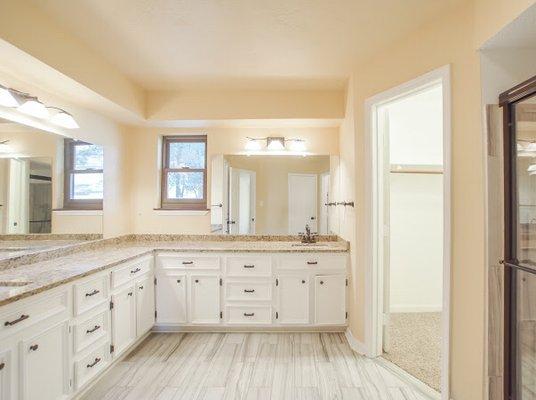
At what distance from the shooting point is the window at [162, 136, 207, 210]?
367 cm

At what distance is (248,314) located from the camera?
9.81ft

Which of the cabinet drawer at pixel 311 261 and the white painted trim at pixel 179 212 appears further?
the white painted trim at pixel 179 212

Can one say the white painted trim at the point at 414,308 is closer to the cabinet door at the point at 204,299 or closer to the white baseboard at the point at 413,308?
the white baseboard at the point at 413,308

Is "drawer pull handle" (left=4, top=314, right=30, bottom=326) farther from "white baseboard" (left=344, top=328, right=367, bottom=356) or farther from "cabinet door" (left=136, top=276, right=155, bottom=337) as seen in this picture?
"white baseboard" (left=344, top=328, right=367, bottom=356)

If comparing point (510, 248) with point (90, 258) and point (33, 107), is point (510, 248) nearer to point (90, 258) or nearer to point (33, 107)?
point (90, 258)

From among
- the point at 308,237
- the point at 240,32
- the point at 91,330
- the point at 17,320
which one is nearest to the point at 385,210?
the point at 308,237

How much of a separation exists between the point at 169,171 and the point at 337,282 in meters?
2.30

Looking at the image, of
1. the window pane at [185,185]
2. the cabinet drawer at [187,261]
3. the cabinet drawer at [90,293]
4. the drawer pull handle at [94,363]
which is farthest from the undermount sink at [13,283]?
the window pane at [185,185]

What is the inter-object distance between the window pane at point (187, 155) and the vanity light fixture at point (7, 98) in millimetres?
1753

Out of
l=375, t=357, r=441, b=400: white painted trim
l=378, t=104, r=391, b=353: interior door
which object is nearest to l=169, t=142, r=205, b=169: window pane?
l=378, t=104, r=391, b=353: interior door

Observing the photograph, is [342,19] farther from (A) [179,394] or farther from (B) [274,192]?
(A) [179,394]

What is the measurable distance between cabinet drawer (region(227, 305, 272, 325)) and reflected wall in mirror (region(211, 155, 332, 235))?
87cm

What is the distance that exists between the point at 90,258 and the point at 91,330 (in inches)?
24.7

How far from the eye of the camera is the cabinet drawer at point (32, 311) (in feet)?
4.73
